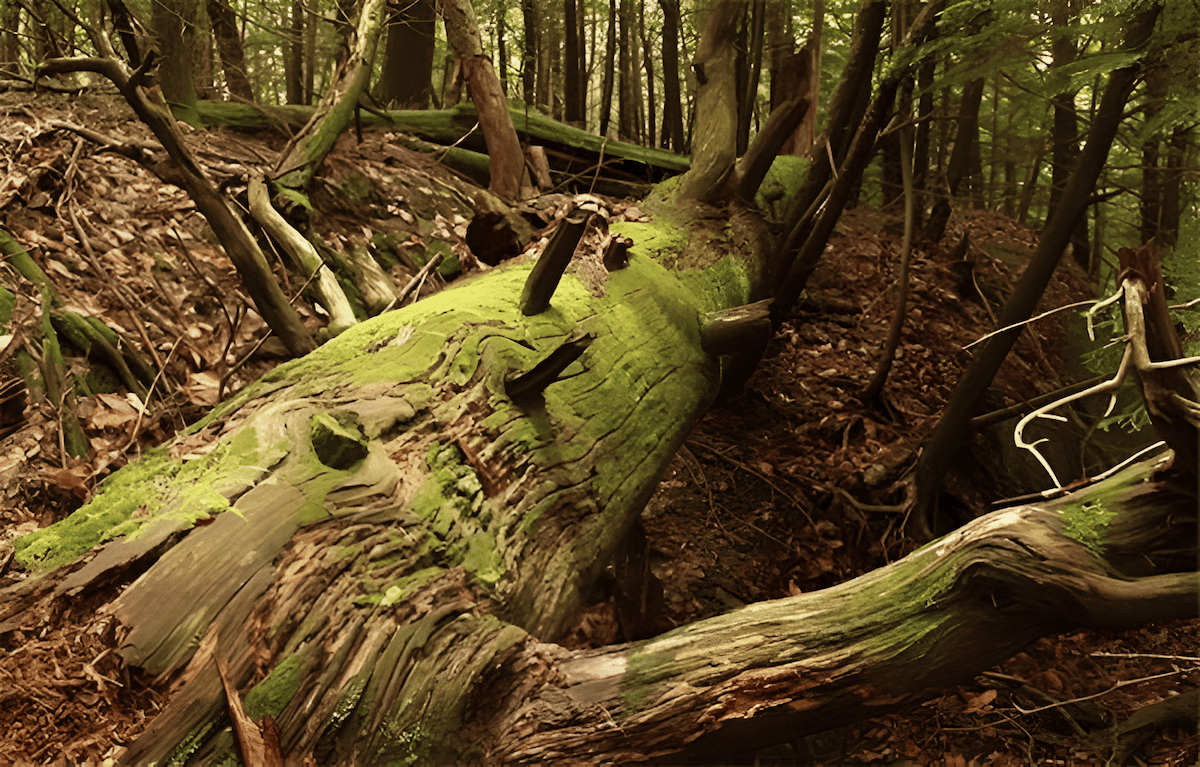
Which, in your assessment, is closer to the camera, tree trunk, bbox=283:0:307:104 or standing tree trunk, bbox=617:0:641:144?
tree trunk, bbox=283:0:307:104

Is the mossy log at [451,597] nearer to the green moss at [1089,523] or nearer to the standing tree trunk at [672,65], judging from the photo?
the green moss at [1089,523]

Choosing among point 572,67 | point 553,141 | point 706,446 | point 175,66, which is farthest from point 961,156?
point 175,66

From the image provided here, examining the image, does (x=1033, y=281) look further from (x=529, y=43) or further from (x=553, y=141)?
(x=529, y=43)

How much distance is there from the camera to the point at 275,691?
72.0 inches

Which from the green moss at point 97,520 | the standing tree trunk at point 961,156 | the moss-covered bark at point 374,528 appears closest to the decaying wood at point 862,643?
the moss-covered bark at point 374,528

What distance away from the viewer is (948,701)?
4.39 m

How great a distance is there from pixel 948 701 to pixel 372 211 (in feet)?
19.2

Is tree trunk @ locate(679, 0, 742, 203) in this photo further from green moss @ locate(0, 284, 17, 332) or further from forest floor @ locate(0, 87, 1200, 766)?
green moss @ locate(0, 284, 17, 332)

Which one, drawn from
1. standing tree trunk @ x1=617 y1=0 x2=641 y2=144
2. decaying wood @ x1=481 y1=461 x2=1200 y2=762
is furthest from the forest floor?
standing tree trunk @ x1=617 y1=0 x2=641 y2=144

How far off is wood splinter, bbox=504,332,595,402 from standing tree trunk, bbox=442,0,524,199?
4364 mm

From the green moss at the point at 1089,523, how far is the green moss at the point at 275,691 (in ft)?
7.64

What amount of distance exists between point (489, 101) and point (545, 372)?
4.82 m

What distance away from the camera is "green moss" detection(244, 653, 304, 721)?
5.90 ft

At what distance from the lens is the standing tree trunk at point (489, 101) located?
6.73m
